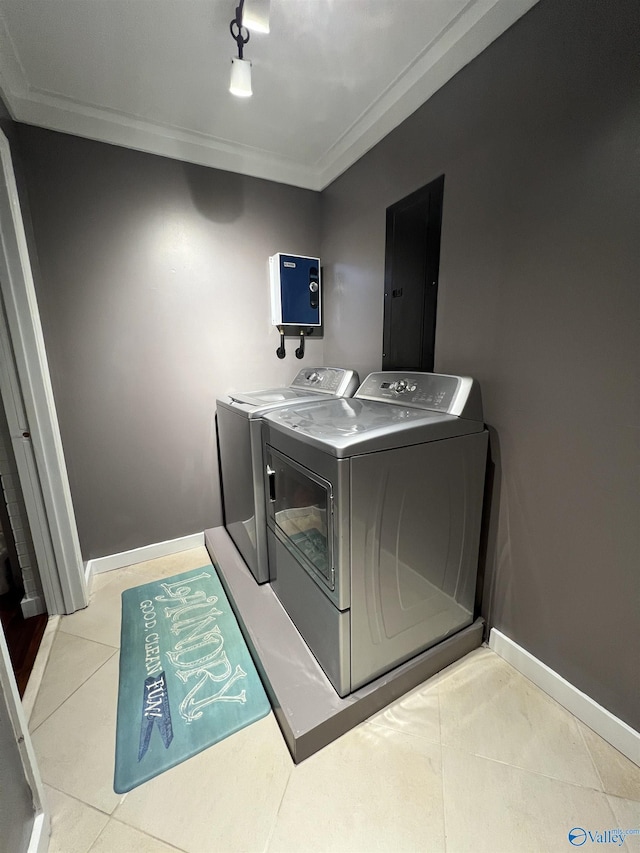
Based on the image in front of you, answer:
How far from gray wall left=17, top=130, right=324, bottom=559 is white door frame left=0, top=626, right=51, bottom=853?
4.32 feet

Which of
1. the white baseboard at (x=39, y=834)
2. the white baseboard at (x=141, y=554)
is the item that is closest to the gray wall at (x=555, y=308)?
the white baseboard at (x=39, y=834)

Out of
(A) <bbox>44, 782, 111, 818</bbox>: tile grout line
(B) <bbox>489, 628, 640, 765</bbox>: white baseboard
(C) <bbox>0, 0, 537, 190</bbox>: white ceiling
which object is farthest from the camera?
(C) <bbox>0, 0, 537, 190</bbox>: white ceiling

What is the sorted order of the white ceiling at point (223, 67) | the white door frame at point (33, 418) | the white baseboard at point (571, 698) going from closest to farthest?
the white baseboard at point (571, 698) < the white ceiling at point (223, 67) < the white door frame at point (33, 418)

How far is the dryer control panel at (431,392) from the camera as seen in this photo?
4.54 ft

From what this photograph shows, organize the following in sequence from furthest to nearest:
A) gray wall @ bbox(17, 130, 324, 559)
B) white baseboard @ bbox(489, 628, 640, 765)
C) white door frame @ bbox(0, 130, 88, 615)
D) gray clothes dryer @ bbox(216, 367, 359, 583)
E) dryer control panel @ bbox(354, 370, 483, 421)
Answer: gray wall @ bbox(17, 130, 324, 559) → gray clothes dryer @ bbox(216, 367, 359, 583) → white door frame @ bbox(0, 130, 88, 615) → dryer control panel @ bbox(354, 370, 483, 421) → white baseboard @ bbox(489, 628, 640, 765)

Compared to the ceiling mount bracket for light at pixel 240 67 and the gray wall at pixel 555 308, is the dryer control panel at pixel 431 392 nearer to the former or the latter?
the gray wall at pixel 555 308

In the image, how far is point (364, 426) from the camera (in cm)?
124

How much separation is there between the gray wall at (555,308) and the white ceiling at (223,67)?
0.19 m

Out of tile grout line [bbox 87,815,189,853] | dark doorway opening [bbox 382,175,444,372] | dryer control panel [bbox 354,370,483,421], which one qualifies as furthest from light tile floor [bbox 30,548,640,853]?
dark doorway opening [bbox 382,175,444,372]

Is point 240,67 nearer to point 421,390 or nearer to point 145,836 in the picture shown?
point 421,390

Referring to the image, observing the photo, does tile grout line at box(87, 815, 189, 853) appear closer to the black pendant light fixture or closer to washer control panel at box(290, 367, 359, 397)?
washer control panel at box(290, 367, 359, 397)

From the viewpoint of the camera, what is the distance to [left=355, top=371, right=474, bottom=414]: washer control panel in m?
1.40

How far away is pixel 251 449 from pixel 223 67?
1.72 metres

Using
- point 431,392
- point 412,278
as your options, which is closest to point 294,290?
point 412,278
